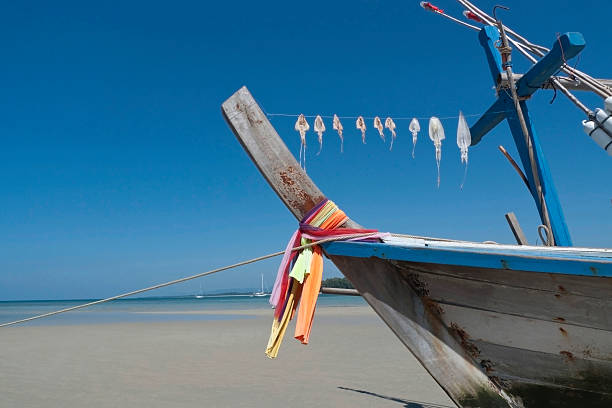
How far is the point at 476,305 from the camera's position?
9.66 ft

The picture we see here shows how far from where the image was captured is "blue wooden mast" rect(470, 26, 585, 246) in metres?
5.22

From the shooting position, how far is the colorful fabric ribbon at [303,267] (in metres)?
2.79

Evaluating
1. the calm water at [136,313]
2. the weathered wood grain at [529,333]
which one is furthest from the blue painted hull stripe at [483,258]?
the calm water at [136,313]

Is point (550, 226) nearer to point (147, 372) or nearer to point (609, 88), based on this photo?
point (609, 88)

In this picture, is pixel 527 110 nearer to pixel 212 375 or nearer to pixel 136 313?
pixel 212 375

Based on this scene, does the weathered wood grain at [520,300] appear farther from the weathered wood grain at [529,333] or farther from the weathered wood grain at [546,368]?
the weathered wood grain at [546,368]

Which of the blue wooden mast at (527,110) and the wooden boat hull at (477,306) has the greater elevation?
the blue wooden mast at (527,110)

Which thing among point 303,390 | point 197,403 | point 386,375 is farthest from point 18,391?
point 386,375

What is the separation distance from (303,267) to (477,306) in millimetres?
1099

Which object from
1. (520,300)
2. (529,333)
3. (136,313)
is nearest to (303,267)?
(520,300)

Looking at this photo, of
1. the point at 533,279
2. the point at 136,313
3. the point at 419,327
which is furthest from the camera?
the point at 136,313

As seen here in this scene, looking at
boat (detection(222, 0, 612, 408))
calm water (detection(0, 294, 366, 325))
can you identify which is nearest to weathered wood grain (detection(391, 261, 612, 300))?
boat (detection(222, 0, 612, 408))

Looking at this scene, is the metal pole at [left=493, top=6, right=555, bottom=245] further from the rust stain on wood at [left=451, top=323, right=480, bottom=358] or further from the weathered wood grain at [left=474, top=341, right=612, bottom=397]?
the rust stain on wood at [left=451, top=323, right=480, bottom=358]

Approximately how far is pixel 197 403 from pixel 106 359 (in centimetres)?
480
